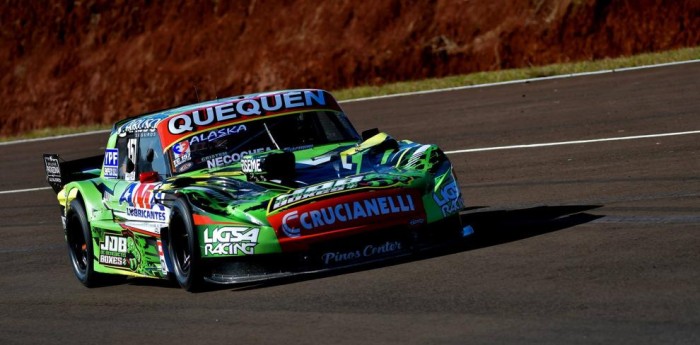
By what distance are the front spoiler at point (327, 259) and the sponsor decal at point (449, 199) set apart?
8.6 inches

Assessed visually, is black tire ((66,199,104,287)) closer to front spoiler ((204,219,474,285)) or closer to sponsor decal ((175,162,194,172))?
sponsor decal ((175,162,194,172))

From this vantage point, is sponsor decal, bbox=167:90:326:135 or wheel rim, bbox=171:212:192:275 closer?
wheel rim, bbox=171:212:192:275

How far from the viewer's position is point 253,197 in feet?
28.9

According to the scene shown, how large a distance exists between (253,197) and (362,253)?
82 cm

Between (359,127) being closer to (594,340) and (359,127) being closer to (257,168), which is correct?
(257,168)

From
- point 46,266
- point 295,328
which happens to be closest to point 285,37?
point 46,266

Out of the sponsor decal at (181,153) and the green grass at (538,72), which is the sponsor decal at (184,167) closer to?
the sponsor decal at (181,153)

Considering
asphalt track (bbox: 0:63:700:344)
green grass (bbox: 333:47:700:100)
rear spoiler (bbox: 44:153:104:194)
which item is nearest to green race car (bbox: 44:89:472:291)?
asphalt track (bbox: 0:63:700:344)

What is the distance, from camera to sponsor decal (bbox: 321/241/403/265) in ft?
28.3

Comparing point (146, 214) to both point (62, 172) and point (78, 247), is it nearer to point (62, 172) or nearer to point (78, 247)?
point (78, 247)

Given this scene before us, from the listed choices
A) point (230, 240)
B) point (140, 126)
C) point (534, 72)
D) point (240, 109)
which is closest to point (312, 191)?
point (230, 240)

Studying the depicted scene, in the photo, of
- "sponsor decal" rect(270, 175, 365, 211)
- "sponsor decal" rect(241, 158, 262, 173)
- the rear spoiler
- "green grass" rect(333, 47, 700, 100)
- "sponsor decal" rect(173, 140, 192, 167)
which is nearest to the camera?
"sponsor decal" rect(270, 175, 365, 211)

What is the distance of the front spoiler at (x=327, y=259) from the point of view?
8570 millimetres

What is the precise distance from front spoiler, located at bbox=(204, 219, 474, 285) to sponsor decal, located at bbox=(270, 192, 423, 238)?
0.38 feet
